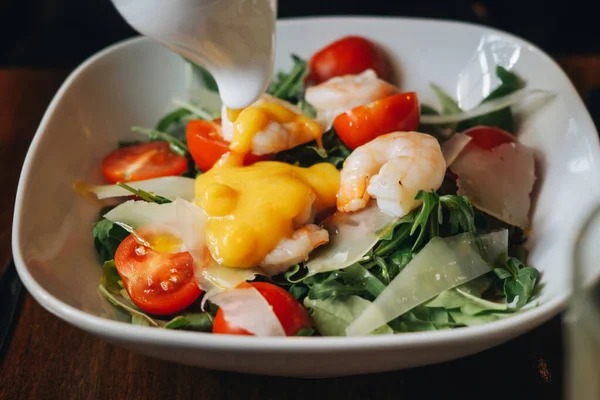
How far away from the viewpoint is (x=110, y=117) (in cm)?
198

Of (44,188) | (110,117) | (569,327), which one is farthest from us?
(110,117)

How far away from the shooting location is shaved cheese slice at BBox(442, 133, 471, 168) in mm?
1681

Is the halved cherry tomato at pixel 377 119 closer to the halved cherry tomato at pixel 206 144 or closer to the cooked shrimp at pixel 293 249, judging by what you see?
the halved cherry tomato at pixel 206 144

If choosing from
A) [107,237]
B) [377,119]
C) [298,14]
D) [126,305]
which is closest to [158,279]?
[126,305]

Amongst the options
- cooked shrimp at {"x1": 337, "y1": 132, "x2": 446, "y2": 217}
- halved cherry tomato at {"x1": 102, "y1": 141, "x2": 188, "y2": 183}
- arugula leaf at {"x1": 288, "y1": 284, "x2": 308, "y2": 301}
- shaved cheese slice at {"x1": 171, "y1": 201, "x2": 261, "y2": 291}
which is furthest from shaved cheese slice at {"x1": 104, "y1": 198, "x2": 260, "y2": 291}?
cooked shrimp at {"x1": 337, "y1": 132, "x2": 446, "y2": 217}

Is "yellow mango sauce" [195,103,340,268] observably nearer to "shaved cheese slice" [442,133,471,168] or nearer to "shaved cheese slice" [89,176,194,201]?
"shaved cheese slice" [89,176,194,201]

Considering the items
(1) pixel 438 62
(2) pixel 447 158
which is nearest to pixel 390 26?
(1) pixel 438 62

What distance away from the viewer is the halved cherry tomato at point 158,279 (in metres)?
1.45

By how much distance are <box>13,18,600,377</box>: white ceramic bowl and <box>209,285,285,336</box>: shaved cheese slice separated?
0.08 m

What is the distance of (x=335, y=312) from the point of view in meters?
1.38

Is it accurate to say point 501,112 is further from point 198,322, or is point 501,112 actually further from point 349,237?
point 198,322

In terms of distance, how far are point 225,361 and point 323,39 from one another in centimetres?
140

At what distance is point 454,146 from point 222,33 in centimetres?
83

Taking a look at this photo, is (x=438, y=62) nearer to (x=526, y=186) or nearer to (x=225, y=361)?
(x=526, y=186)
